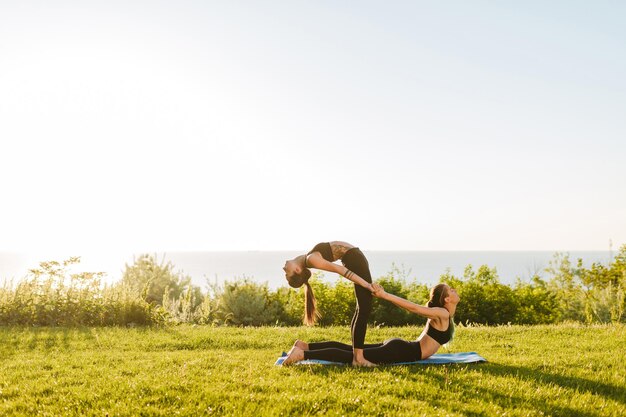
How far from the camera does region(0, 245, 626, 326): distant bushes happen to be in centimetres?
1255

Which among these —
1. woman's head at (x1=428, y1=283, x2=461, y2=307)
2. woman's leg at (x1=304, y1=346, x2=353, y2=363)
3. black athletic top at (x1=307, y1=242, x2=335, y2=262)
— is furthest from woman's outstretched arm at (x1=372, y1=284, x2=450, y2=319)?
woman's leg at (x1=304, y1=346, x2=353, y2=363)

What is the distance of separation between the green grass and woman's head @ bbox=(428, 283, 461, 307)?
3.08 feet

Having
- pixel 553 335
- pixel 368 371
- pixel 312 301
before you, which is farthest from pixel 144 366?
pixel 553 335

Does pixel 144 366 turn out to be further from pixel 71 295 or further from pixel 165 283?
pixel 165 283

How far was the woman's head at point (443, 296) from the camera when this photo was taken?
24.6ft

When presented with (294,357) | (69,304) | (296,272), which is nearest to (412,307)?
(296,272)

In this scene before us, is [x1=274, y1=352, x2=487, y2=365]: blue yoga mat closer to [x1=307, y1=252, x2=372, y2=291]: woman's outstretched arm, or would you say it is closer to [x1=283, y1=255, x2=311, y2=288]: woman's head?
[x1=283, y1=255, x2=311, y2=288]: woman's head

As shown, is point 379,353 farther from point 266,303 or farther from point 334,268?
point 266,303

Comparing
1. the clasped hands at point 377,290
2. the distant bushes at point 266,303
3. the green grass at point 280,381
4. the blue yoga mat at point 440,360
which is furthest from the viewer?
the distant bushes at point 266,303

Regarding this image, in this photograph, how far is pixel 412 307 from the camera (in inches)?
283

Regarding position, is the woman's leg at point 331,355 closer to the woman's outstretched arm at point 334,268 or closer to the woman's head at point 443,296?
the woman's outstretched arm at point 334,268

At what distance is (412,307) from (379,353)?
0.88 meters

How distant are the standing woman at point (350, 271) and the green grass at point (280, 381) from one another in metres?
0.48

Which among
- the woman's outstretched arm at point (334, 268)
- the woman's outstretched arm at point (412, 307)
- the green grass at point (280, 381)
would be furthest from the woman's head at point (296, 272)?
→ the green grass at point (280, 381)
